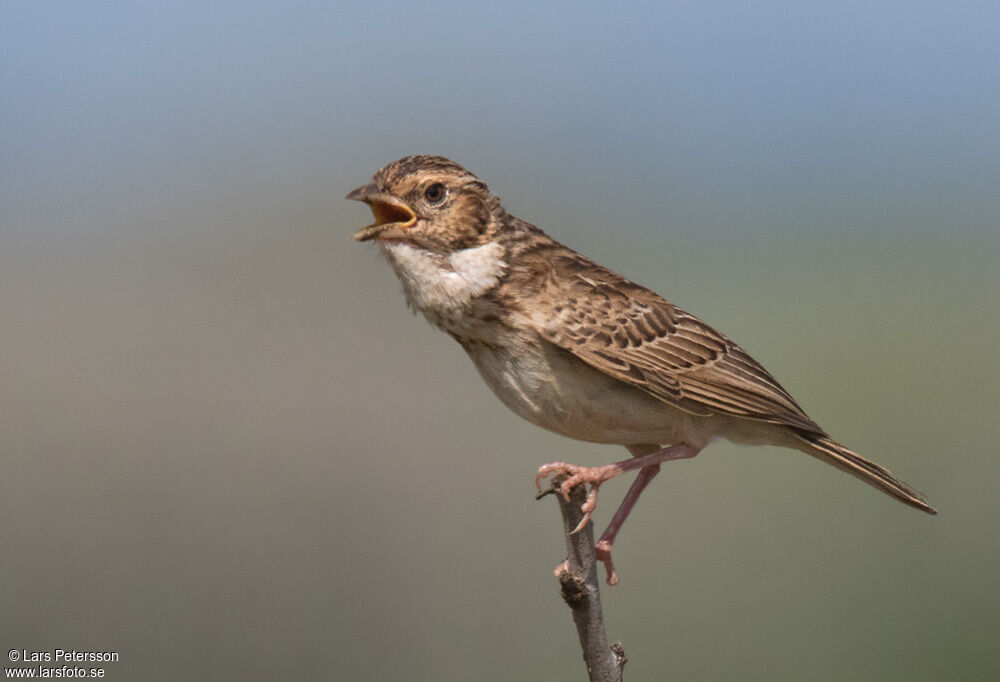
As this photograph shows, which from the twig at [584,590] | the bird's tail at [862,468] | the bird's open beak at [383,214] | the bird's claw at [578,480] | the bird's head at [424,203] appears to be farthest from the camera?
the bird's tail at [862,468]

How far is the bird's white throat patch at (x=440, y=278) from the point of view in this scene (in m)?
6.05

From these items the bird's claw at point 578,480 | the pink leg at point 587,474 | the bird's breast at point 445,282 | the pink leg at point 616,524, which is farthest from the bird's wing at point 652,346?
the bird's claw at point 578,480

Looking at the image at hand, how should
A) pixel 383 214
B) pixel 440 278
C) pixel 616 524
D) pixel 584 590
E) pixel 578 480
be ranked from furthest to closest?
pixel 616 524
pixel 383 214
pixel 440 278
pixel 578 480
pixel 584 590

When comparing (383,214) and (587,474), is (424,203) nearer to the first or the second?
(383,214)

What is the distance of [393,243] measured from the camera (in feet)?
19.6

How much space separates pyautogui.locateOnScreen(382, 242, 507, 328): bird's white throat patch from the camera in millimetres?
6051

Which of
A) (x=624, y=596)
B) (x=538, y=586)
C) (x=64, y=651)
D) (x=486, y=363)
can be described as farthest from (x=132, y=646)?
(x=486, y=363)

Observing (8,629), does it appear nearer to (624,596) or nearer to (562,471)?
(624,596)

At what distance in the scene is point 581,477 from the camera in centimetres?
566

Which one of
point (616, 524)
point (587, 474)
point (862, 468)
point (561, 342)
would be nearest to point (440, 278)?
point (561, 342)

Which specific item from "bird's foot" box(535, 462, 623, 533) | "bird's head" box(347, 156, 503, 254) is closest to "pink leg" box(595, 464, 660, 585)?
"bird's foot" box(535, 462, 623, 533)

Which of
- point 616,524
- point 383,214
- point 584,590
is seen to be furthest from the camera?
point 616,524

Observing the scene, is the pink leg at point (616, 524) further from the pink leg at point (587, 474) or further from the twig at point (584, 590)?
the twig at point (584, 590)

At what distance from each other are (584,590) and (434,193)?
7.25 feet
